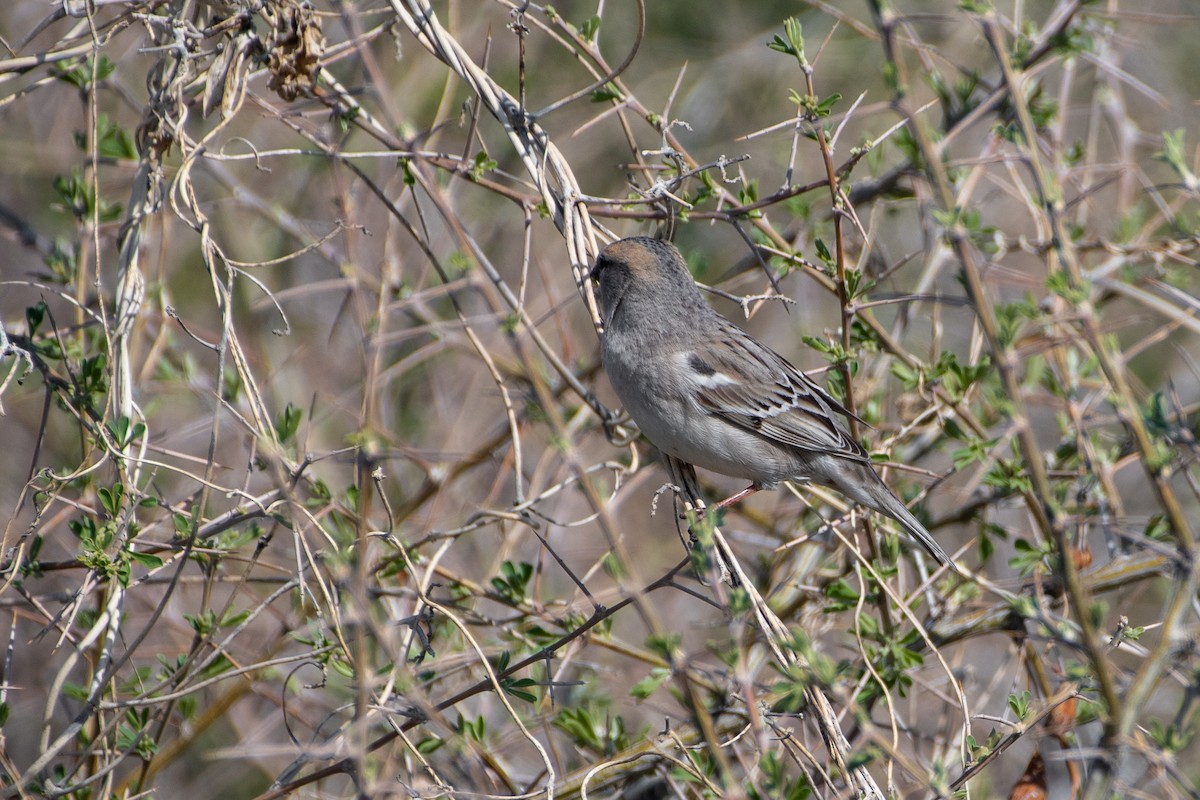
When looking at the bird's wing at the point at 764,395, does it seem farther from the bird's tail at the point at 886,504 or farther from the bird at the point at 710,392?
the bird's tail at the point at 886,504

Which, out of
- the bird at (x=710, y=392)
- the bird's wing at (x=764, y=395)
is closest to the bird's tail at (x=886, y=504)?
the bird at (x=710, y=392)

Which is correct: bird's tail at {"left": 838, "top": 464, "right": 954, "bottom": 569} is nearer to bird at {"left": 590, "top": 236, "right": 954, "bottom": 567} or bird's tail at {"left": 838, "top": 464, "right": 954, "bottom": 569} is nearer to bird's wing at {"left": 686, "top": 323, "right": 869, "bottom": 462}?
bird at {"left": 590, "top": 236, "right": 954, "bottom": 567}

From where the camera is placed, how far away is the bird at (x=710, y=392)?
12.9 ft

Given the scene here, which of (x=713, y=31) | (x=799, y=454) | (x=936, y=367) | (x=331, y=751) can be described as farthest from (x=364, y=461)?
(x=713, y=31)

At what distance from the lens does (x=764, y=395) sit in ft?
14.8

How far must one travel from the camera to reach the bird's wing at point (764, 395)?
4.30m

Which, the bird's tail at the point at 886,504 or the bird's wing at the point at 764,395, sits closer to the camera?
the bird's tail at the point at 886,504

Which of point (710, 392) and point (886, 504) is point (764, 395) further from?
point (886, 504)

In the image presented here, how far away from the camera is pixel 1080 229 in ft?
13.9

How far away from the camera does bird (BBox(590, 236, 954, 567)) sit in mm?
3939

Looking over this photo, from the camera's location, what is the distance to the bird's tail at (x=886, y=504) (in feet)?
13.0

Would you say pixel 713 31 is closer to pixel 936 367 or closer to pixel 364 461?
pixel 936 367

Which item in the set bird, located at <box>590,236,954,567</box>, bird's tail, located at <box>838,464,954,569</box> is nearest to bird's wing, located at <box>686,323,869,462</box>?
bird, located at <box>590,236,954,567</box>

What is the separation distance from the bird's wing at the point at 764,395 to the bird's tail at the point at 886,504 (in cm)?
21
